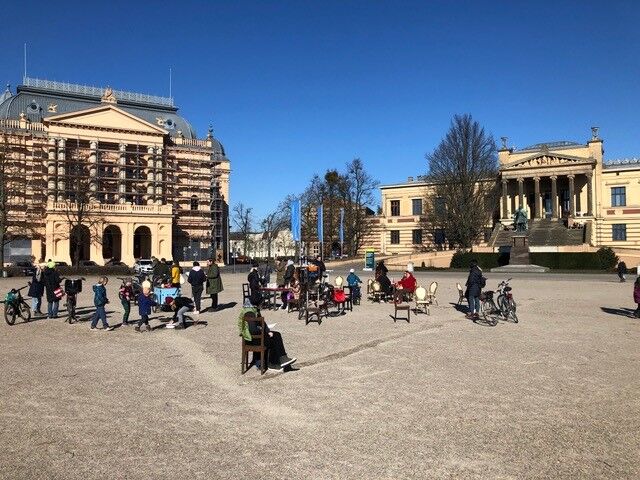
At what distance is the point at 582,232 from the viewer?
58250mm

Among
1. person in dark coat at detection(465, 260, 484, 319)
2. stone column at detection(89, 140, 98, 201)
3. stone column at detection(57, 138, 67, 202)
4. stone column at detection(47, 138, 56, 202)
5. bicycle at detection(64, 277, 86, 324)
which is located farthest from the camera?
stone column at detection(89, 140, 98, 201)

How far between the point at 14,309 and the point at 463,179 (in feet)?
172

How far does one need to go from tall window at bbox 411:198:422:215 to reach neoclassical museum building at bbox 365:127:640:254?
22.4 feet

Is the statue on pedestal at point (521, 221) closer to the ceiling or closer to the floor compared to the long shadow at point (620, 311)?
closer to the ceiling

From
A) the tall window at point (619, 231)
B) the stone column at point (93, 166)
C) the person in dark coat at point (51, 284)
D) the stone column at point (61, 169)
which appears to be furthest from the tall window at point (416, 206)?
the person in dark coat at point (51, 284)

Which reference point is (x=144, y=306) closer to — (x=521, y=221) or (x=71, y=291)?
(x=71, y=291)

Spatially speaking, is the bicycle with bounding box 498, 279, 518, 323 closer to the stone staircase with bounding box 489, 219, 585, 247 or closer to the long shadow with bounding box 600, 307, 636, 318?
the long shadow with bounding box 600, 307, 636, 318

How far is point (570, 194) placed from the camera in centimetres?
6372

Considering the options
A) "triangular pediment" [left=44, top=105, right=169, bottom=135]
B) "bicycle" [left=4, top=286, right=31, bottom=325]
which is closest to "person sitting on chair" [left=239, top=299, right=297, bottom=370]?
"bicycle" [left=4, top=286, right=31, bottom=325]

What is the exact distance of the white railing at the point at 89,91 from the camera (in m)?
65.9

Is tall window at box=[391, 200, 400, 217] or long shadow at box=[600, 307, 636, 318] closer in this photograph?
long shadow at box=[600, 307, 636, 318]

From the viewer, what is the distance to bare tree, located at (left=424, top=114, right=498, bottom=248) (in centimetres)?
6119

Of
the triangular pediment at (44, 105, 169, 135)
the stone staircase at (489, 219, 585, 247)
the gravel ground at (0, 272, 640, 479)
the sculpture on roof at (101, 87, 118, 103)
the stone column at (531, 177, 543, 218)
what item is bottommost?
the gravel ground at (0, 272, 640, 479)

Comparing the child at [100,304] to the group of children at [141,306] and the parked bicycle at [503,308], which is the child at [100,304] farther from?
the parked bicycle at [503,308]
